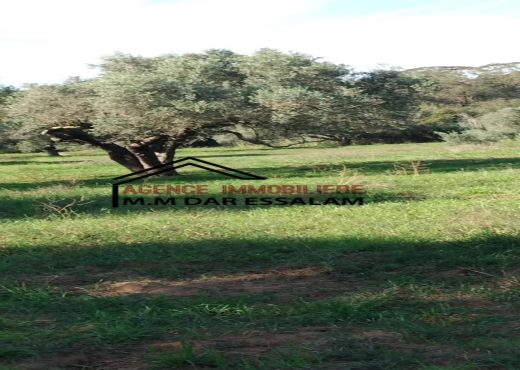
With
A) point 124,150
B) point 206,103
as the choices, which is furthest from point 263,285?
point 124,150

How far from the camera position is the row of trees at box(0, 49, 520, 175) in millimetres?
13805

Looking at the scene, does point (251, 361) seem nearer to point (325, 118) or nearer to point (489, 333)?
point (489, 333)

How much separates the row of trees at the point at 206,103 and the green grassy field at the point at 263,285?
3.45 metres

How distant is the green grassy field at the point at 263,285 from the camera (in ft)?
13.0

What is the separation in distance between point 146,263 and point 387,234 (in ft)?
9.29

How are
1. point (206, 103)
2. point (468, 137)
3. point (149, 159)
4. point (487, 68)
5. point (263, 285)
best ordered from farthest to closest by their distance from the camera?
point (487, 68) < point (468, 137) < point (149, 159) < point (206, 103) < point (263, 285)

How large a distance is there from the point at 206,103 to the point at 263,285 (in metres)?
8.36

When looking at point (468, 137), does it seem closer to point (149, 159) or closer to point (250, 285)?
point (149, 159)

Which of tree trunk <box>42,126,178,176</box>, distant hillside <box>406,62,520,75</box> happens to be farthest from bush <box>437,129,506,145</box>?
distant hillside <box>406,62,520,75</box>

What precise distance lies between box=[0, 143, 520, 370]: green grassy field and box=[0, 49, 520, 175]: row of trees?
345 centimetres

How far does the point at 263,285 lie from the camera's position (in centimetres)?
573

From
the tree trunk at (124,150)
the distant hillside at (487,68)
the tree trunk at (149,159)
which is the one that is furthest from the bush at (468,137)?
the distant hillside at (487,68)

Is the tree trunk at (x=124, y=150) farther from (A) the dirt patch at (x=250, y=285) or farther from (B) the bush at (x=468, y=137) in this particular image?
(B) the bush at (x=468, y=137)

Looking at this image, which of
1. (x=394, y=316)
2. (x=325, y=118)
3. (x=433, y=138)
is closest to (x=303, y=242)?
(x=394, y=316)
